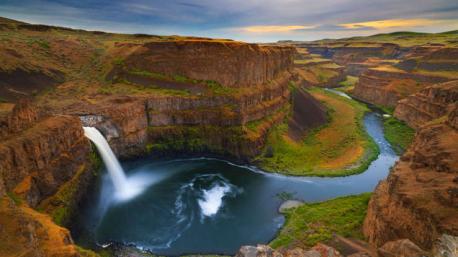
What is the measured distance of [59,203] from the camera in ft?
101

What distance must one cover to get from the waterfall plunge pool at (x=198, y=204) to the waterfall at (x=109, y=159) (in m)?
1.05

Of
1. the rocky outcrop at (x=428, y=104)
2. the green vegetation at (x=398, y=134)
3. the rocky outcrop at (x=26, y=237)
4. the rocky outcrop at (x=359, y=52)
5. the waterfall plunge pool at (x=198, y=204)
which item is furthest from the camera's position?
the rocky outcrop at (x=359, y=52)

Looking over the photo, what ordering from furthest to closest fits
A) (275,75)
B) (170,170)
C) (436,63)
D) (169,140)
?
Result: (436,63), (275,75), (169,140), (170,170)

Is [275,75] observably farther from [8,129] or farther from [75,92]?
[8,129]

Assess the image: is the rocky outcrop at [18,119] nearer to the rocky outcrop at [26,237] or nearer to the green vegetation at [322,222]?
the rocky outcrop at [26,237]

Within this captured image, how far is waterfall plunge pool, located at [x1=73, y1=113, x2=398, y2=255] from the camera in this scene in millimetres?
30950

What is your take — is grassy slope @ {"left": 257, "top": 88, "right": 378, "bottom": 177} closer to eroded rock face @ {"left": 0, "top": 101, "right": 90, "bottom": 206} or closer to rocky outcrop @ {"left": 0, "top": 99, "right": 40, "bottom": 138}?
eroded rock face @ {"left": 0, "top": 101, "right": 90, "bottom": 206}

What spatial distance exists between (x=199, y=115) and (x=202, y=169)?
916cm

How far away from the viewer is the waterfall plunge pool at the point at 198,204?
30950mm

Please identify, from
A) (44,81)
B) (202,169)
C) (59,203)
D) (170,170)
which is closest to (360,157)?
(202,169)

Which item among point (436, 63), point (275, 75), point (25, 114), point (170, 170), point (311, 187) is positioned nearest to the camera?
point (25, 114)

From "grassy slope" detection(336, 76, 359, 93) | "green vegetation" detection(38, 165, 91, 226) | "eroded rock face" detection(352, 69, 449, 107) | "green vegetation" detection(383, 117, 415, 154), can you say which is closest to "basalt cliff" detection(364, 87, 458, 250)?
"green vegetation" detection(38, 165, 91, 226)

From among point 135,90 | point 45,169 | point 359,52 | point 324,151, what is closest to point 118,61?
point 135,90

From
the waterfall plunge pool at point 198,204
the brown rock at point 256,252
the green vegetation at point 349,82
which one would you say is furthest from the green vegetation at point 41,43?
the green vegetation at point 349,82
